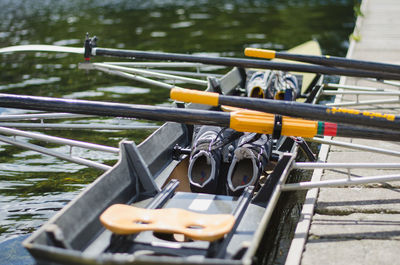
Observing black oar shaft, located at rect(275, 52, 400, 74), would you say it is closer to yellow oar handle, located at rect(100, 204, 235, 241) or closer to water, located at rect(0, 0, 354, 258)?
water, located at rect(0, 0, 354, 258)

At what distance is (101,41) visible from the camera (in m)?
15.2

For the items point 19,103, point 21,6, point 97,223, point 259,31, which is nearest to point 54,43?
point 259,31

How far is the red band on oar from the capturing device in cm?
389

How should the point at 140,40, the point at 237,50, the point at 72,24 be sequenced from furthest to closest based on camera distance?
the point at 72,24, the point at 140,40, the point at 237,50

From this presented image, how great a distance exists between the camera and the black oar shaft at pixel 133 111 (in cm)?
390

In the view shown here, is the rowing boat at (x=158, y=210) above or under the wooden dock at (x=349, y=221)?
above

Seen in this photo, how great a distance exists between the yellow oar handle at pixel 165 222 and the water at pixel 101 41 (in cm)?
202

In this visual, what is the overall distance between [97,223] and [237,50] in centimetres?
1096

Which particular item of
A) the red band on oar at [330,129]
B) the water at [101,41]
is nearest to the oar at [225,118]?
the red band on oar at [330,129]

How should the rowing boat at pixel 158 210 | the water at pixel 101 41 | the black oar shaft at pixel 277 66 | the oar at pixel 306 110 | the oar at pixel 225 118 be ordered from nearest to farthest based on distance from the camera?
the rowing boat at pixel 158 210, the oar at pixel 306 110, the oar at pixel 225 118, the black oar shaft at pixel 277 66, the water at pixel 101 41

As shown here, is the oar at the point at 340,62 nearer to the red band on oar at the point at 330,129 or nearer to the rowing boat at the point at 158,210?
the rowing boat at the point at 158,210

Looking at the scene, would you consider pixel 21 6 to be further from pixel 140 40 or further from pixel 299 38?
pixel 299 38

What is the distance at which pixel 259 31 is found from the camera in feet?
54.8

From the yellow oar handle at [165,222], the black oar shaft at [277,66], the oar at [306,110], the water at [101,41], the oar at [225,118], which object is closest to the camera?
the yellow oar handle at [165,222]
